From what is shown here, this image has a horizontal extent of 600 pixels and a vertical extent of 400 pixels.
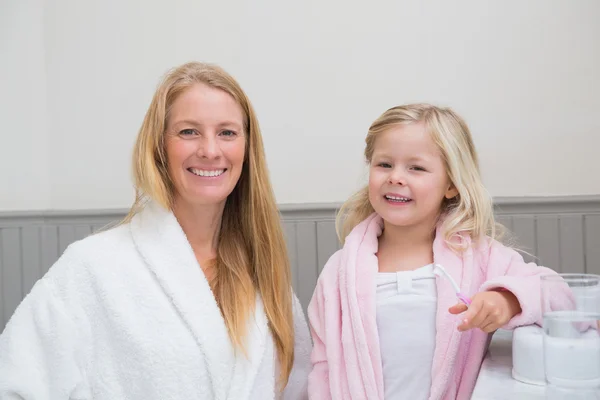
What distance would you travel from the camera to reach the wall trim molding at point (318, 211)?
2.16 metres

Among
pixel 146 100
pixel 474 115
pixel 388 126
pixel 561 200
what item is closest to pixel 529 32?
pixel 474 115

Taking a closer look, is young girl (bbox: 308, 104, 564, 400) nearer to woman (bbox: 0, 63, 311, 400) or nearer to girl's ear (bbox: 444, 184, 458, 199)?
girl's ear (bbox: 444, 184, 458, 199)

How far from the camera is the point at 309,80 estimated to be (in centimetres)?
233

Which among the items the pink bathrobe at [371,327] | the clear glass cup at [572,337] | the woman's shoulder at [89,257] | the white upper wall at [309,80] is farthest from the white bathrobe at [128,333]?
the white upper wall at [309,80]

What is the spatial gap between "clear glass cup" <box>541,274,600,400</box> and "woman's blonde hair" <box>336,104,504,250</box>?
1.10ft

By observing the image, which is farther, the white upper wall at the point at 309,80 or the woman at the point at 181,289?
the white upper wall at the point at 309,80

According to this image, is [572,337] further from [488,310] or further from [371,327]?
[371,327]

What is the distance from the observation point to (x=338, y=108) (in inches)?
91.1

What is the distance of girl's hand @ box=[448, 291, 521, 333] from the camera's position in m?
1.03

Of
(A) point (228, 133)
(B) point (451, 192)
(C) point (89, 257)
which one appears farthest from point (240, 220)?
(B) point (451, 192)

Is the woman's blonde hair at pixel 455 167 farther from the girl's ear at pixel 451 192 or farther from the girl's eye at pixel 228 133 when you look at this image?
the girl's eye at pixel 228 133

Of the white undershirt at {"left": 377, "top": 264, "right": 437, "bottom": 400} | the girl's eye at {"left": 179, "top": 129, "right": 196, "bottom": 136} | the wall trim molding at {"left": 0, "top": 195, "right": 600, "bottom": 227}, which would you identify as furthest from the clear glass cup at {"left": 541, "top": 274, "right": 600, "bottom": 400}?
the wall trim molding at {"left": 0, "top": 195, "right": 600, "bottom": 227}

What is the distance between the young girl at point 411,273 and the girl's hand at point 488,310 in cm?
4

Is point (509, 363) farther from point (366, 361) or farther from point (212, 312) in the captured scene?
point (212, 312)
